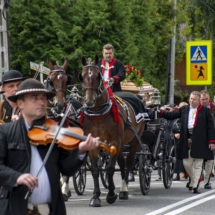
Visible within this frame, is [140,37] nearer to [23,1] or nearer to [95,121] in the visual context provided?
[23,1]

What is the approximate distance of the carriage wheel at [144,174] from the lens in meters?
14.0

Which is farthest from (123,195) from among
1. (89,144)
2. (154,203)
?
(89,144)

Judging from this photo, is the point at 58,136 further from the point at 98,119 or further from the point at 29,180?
the point at 98,119

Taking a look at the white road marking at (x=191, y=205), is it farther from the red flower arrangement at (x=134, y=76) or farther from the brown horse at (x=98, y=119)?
the red flower arrangement at (x=134, y=76)

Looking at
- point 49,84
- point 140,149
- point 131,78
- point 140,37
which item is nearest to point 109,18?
point 140,37

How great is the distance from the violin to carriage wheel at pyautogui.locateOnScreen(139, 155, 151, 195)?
798 cm

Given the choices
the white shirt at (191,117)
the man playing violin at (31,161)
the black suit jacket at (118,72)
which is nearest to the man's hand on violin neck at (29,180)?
the man playing violin at (31,161)

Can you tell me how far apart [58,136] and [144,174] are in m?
8.40

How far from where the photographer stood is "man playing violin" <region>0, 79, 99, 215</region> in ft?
19.5

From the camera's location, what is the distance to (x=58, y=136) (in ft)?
19.3

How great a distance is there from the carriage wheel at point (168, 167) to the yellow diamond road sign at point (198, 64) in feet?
40.5

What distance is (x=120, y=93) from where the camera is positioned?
571 inches

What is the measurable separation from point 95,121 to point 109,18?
19.9 m

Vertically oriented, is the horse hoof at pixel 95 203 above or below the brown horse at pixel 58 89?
below
